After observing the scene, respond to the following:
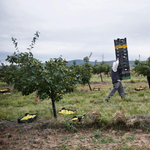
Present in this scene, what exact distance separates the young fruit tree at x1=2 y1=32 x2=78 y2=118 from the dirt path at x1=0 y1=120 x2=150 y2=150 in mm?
1148

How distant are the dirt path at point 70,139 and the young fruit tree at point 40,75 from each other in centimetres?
115

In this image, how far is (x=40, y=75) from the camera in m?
4.03

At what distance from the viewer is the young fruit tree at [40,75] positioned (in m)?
3.91

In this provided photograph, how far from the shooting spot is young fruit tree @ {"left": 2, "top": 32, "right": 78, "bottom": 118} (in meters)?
3.91

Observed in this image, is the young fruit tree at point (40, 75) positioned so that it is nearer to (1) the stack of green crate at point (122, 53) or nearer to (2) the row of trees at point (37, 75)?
(2) the row of trees at point (37, 75)

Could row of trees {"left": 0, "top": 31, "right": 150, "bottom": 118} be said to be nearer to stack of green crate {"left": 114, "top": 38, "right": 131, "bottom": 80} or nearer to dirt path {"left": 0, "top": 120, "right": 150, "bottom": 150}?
dirt path {"left": 0, "top": 120, "right": 150, "bottom": 150}

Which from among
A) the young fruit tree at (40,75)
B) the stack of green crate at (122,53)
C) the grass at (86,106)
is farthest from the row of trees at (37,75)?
the stack of green crate at (122,53)

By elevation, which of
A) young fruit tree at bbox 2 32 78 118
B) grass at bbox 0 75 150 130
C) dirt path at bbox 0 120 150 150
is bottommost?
dirt path at bbox 0 120 150 150

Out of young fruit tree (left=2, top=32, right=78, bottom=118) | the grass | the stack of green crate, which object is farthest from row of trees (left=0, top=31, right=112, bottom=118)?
the stack of green crate

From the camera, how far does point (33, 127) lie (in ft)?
12.9

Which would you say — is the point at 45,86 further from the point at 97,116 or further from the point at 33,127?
the point at 97,116

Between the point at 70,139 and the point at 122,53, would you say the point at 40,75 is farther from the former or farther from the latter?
the point at 122,53

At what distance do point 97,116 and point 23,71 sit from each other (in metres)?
2.41

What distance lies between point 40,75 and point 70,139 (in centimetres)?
190
